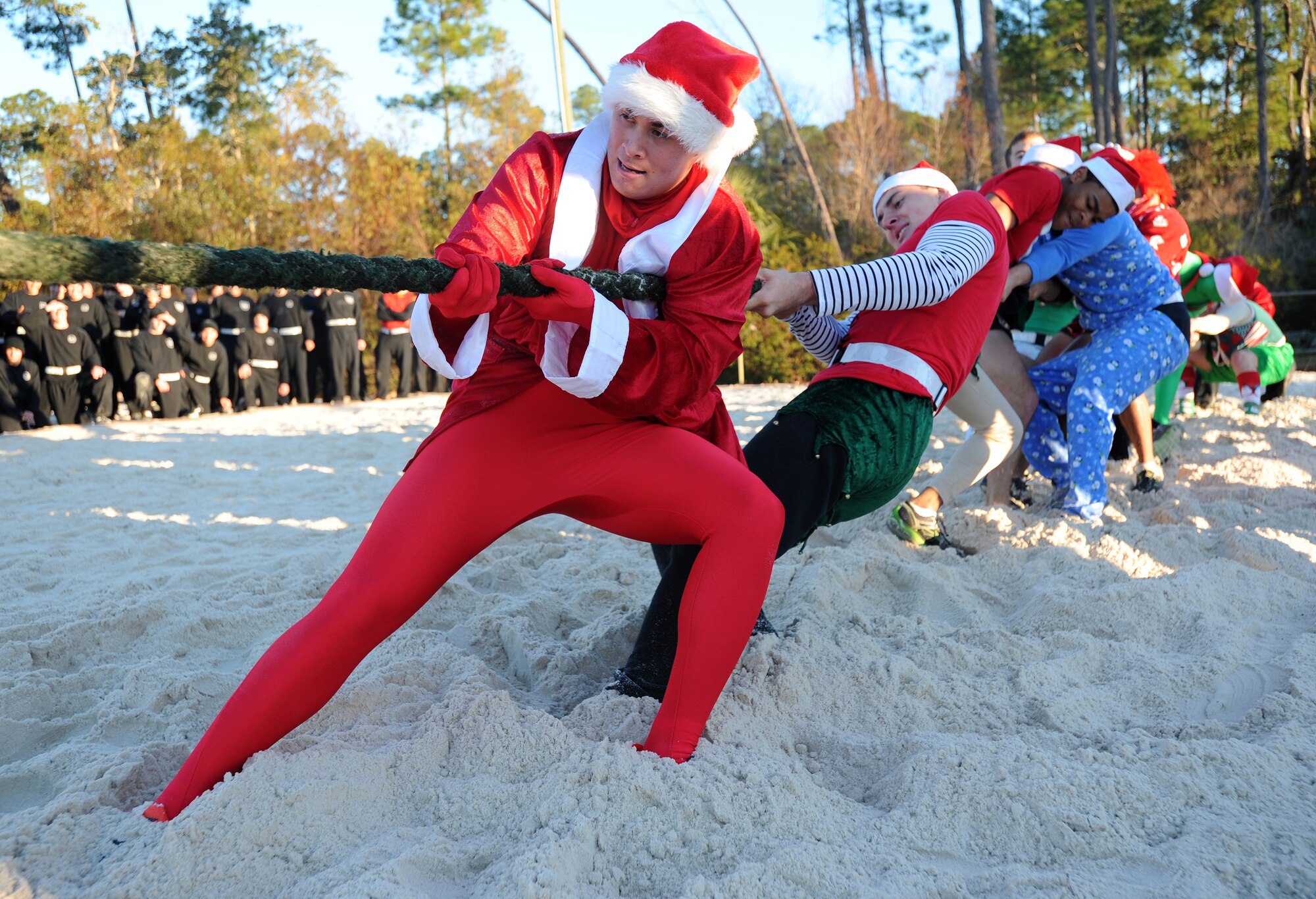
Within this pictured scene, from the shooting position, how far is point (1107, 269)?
4512 millimetres

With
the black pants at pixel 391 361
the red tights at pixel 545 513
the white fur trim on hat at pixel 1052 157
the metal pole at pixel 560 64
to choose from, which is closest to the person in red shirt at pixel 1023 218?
the white fur trim on hat at pixel 1052 157

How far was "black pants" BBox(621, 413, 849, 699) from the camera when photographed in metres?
2.47

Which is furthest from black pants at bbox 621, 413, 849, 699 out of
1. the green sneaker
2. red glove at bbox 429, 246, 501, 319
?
the green sneaker

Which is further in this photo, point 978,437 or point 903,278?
point 978,437

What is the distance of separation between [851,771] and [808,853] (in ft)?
1.53

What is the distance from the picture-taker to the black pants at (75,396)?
10367 mm

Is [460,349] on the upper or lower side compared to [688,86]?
lower

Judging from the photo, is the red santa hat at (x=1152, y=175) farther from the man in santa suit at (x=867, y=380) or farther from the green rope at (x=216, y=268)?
the green rope at (x=216, y=268)

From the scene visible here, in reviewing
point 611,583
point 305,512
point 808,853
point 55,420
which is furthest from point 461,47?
point 808,853

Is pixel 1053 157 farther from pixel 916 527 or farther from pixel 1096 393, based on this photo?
pixel 916 527

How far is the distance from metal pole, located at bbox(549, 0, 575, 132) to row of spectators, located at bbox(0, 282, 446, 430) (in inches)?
130

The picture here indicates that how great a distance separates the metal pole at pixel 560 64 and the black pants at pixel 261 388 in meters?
4.93

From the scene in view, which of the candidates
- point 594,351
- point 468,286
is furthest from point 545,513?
point 468,286

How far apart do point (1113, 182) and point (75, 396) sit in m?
10.3
